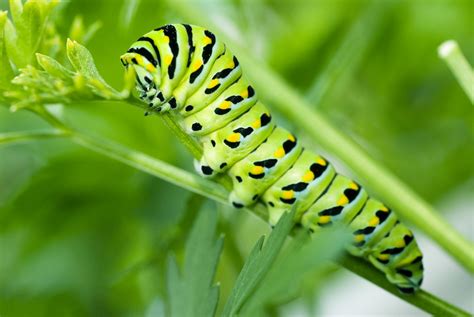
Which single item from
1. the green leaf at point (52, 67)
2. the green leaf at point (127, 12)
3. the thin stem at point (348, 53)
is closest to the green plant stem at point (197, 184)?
the green leaf at point (52, 67)

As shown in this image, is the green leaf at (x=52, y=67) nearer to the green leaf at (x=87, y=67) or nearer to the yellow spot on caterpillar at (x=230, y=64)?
the green leaf at (x=87, y=67)

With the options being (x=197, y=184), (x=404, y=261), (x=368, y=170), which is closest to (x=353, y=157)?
(x=368, y=170)

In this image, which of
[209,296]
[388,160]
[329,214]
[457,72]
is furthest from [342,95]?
A: [209,296]

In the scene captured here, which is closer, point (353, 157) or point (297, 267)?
point (297, 267)

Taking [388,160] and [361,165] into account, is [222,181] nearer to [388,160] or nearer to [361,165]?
[361,165]

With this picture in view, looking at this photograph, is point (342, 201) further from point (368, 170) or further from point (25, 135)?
point (25, 135)

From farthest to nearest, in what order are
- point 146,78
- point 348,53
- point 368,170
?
point 348,53
point 368,170
point 146,78

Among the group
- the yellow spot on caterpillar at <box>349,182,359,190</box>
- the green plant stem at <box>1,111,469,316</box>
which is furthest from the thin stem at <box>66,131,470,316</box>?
the yellow spot on caterpillar at <box>349,182,359,190</box>
